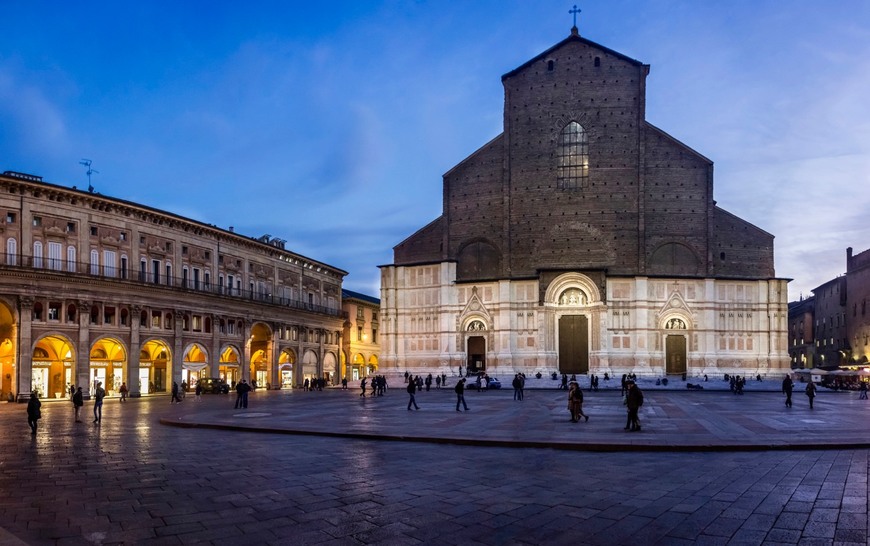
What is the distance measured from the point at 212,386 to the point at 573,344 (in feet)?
90.0

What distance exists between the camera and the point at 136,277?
44.3 metres

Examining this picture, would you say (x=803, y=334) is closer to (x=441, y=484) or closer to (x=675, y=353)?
(x=675, y=353)

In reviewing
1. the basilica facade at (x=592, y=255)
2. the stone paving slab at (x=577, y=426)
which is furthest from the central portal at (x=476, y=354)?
the stone paving slab at (x=577, y=426)

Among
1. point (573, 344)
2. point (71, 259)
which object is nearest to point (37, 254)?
point (71, 259)

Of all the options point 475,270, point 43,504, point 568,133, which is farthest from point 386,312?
point 43,504

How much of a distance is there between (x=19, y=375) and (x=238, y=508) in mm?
35429

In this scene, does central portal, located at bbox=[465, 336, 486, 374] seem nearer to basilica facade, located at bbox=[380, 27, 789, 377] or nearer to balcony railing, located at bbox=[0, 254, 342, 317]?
basilica facade, located at bbox=[380, 27, 789, 377]

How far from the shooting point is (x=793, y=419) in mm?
21078

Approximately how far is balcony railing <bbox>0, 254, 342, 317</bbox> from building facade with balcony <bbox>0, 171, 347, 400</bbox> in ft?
0.26

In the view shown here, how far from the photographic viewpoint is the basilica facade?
53438 millimetres

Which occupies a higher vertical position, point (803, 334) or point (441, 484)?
point (441, 484)

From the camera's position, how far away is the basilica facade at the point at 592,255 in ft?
175

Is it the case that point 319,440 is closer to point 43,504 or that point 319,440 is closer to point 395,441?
point 395,441

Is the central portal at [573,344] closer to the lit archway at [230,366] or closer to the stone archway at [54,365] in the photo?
the lit archway at [230,366]
